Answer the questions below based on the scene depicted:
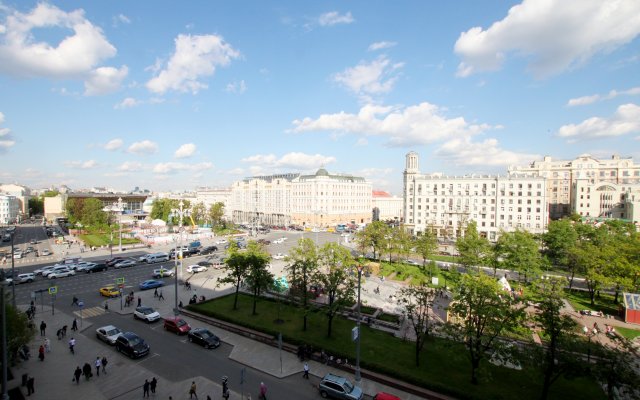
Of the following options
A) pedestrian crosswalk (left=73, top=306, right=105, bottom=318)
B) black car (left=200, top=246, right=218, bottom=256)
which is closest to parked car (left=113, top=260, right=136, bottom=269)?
black car (left=200, top=246, right=218, bottom=256)

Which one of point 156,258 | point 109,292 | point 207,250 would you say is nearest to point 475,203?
point 207,250

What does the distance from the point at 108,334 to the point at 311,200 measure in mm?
104761

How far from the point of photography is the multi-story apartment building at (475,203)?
85375 millimetres

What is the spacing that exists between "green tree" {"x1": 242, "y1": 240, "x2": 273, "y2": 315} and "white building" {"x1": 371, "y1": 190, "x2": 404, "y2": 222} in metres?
127

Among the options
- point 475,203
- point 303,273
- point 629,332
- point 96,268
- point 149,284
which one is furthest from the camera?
point 475,203

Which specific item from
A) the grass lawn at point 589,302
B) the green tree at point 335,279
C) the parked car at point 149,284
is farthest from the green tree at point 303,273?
the grass lawn at point 589,302

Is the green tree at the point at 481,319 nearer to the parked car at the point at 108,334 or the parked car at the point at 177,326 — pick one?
the parked car at the point at 177,326

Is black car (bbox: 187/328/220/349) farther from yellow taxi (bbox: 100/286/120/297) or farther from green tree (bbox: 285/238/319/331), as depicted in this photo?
yellow taxi (bbox: 100/286/120/297)

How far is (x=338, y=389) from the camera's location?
20375 mm

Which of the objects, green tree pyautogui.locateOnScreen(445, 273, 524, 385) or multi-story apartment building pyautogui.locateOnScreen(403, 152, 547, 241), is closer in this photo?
green tree pyautogui.locateOnScreen(445, 273, 524, 385)

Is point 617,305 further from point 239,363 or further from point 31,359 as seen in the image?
point 31,359

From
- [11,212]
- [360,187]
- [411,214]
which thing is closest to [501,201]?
[411,214]

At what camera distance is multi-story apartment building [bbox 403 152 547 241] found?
8538 cm

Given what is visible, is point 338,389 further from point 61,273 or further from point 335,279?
point 61,273
